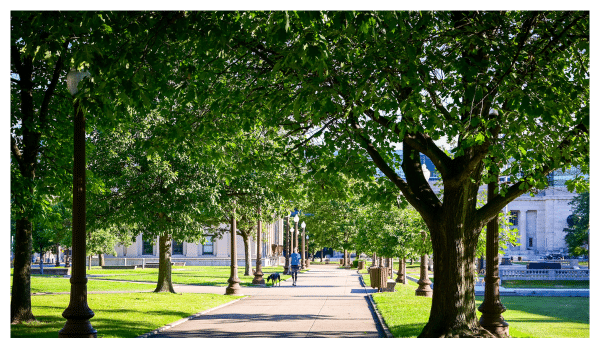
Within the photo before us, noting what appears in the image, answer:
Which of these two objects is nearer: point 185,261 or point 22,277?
point 22,277

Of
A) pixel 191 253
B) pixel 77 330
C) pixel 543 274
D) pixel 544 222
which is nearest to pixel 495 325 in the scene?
pixel 77 330

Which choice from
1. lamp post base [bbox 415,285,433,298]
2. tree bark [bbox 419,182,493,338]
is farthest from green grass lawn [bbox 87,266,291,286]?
tree bark [bbox 419,182,493,338]

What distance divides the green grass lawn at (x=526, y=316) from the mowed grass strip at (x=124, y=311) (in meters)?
5.46

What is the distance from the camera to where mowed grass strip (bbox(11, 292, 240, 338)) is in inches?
493

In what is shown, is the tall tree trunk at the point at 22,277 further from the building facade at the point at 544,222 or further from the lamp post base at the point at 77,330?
the building facade at the point at 544,222

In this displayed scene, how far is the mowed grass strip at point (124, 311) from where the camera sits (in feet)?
41.0

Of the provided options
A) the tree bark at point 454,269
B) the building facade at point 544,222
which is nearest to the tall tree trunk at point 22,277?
the tree bark at point 454,269

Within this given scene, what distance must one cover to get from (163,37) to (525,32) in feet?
17.7

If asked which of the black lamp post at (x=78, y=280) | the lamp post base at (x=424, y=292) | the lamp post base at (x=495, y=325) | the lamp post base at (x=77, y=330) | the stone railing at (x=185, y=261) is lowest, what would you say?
the stone railing at (x=185, y=261)

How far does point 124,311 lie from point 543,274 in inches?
1274

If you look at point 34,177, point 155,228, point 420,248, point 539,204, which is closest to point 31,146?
point 34,177

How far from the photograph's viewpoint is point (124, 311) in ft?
53.7

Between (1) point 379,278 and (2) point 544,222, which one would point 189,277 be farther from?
(2) point 544,222

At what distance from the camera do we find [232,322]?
14547mm
